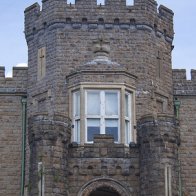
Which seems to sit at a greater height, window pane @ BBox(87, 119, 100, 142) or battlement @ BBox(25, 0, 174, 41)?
battlement @ BBox(25, 0, 174, 41)

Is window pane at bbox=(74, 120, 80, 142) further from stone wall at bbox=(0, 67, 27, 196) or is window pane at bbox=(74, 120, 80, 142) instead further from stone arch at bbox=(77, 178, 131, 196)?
stone wall at bbox=(0, 67, 27, 196)

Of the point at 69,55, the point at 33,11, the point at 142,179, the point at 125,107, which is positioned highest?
the point at 33,11

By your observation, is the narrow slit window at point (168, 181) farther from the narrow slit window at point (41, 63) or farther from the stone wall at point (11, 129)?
the narrow slit window at point (41, 63)

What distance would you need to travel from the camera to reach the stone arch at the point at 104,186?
27.0 m

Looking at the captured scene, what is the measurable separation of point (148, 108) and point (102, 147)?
3611 millimetres

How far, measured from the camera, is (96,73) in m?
29.4

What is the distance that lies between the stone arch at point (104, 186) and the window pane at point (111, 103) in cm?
300

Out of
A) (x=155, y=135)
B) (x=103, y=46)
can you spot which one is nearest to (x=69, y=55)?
(x=103, y=46)

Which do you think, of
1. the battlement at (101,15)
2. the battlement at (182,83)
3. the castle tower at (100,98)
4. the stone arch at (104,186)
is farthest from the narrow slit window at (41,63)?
the stone arch at (104,186)

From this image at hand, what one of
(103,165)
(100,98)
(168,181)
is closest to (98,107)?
(100,98)

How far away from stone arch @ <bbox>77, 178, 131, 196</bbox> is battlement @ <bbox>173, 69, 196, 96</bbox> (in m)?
6.73

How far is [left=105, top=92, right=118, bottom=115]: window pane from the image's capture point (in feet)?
95.9

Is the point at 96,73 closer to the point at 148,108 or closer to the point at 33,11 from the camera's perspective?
the point at 148,108

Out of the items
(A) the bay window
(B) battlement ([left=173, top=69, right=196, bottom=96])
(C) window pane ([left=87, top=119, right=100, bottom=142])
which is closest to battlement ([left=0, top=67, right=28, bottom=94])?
(A) the bay window
